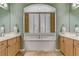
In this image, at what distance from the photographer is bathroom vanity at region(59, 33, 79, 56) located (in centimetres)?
245

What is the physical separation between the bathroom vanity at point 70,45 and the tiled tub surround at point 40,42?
0.63 feet

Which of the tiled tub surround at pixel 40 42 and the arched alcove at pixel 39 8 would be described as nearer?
the tiled tub surround at pixel 40 42

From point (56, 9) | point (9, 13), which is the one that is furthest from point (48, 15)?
point (9, 13)

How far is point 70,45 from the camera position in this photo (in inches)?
109

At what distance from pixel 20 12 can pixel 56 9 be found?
523 millimetres

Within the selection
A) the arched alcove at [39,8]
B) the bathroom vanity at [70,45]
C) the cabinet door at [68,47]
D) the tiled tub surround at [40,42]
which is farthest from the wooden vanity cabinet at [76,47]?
the arched alcove at [39,8]

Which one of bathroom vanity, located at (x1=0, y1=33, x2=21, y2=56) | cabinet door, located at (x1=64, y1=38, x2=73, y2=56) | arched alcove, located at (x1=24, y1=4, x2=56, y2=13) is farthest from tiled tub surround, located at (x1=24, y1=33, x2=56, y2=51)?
arched alcove, located at (x1=24, y1=4, x2=56, y2=13)

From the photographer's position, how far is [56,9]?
8.84 feet

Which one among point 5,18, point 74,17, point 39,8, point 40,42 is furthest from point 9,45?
point 74,17

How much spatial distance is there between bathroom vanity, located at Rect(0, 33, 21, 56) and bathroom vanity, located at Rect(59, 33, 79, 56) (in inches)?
27.0

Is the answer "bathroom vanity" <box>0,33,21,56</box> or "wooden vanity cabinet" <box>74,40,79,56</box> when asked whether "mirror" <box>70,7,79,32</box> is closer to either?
"wooden vanity cabinet" <box>74,40,79,56</box>

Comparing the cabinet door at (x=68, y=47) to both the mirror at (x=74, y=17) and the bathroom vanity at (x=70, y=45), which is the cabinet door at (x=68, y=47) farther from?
the mirror at (x=74, y=17)

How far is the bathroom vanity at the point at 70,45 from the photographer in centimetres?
245

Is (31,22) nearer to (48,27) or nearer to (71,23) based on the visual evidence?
(48,27)
